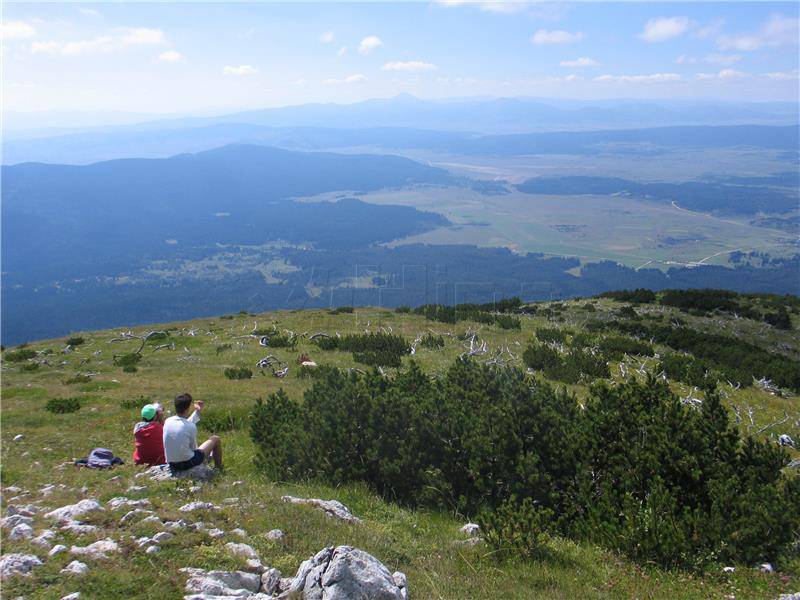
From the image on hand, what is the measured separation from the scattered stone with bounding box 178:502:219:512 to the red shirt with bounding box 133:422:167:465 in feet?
10.3

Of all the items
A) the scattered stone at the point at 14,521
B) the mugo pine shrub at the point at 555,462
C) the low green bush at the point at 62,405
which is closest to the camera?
the scattered stone at the point at 14,521

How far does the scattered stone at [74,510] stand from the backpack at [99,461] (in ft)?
10.3

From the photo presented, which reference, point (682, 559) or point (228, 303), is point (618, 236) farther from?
point (682, 559)

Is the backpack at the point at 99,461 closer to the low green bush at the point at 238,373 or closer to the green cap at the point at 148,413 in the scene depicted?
the green cap at the point at 148,413

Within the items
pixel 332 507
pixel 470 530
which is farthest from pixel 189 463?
pixel 470 530

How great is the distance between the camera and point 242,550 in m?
5.86

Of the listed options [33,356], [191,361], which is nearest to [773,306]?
[191,361]

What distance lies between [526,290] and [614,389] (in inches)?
4746

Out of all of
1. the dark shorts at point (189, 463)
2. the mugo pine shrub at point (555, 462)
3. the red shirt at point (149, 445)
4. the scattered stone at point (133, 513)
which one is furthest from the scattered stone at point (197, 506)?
the red shirt at point (149, 445)

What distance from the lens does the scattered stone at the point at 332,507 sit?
24.7 ft

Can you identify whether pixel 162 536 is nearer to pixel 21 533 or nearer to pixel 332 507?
pixel 21 533

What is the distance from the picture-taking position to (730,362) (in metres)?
21.9

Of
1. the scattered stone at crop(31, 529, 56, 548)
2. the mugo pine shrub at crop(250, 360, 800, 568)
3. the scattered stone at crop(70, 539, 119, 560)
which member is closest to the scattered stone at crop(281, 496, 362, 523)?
the mugo pine shrub at crop(250, 360, 800, 568)

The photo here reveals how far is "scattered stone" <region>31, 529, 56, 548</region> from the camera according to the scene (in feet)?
17.7
